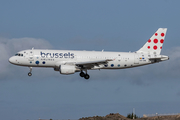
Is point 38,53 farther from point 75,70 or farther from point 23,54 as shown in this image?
point 75,70

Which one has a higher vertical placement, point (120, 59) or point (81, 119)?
point (120, 59)

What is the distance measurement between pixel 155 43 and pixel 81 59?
1810 centimetres

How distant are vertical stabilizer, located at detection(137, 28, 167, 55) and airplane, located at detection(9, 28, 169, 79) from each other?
0.80 meters

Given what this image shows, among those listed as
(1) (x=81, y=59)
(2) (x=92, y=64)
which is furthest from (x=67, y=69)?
(2) (x=92, y=64)

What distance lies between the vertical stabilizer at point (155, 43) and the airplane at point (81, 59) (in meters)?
0.80

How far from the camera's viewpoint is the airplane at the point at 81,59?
71500mm

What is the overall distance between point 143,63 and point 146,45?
16.7ft

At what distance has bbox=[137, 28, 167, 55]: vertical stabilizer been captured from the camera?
80375mm

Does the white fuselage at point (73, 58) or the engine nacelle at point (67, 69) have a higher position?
the white fuselage at point (73, 58)

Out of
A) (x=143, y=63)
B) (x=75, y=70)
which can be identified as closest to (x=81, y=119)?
(x=75, y=70)

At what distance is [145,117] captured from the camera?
76.3 m

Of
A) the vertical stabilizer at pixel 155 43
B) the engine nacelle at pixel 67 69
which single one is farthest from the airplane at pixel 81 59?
the vertical stabilizer at pixel 155 43

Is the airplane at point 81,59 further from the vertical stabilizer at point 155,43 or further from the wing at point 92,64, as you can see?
the vertical stabilizer at point 155,43

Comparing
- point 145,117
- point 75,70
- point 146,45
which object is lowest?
point 145,117
